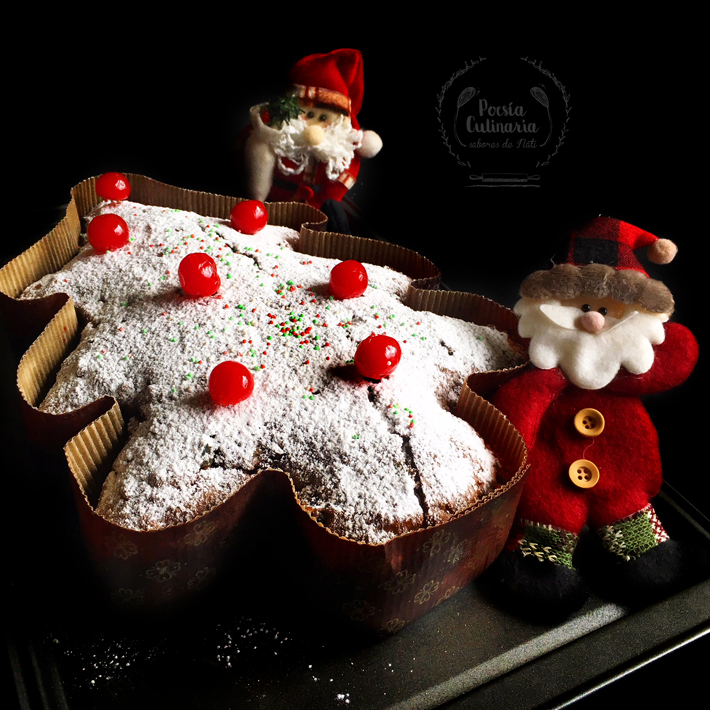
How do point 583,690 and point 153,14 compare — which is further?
point 153,14

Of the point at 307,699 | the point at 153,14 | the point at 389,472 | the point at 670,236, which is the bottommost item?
the point at 307,699

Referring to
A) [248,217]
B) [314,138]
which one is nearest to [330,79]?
[314,138]

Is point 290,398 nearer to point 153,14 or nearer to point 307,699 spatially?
point 307,699

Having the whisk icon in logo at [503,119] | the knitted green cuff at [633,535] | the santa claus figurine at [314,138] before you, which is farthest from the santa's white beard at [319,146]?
the knitted green cuff at [633,535]

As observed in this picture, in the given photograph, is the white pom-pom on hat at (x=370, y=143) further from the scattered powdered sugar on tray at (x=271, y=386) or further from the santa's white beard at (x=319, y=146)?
the scattered powdered sugar on tray at (x=271, y=386)

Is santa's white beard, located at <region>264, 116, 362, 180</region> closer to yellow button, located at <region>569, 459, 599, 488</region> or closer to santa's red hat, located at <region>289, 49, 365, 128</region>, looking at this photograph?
santa's red hat, located at <region>289, 49, 365, 128</region>

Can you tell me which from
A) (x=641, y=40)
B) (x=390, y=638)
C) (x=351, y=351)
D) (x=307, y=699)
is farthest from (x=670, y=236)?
(x=307, y=699)

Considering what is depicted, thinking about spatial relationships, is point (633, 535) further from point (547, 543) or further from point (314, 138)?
point (314, 138)
